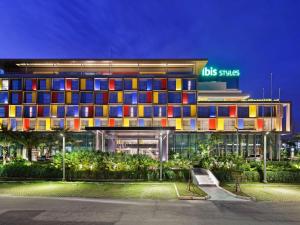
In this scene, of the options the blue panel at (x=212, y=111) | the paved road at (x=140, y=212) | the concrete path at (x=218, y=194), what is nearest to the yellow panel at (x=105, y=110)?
the blue panel at (x=212, y=111)

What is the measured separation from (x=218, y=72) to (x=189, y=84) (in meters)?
21.9

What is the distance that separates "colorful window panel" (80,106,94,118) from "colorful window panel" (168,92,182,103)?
56.2 feet

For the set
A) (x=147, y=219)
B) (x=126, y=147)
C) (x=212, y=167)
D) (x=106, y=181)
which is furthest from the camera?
(x=126, y=147)

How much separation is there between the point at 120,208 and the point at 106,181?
52.8 ft

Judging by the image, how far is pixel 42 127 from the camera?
89312 mm

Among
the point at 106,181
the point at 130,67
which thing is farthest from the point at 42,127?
the point at 106,181

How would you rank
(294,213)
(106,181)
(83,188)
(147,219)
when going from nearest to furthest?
(147,219) < (294,213) < (83,188) < (106,181)

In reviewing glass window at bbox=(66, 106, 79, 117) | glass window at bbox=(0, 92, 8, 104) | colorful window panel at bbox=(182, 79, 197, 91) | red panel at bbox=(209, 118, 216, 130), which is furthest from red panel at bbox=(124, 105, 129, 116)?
glass window at bbox=(0, 92, 8, 104)

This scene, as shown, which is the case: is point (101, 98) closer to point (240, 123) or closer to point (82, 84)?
point (82, 84)

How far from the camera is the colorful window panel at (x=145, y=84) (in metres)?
90.0

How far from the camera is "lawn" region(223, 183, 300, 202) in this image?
27188mm

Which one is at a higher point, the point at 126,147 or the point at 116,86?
the point at 116,86

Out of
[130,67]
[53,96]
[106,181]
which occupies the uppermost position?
[130,67]

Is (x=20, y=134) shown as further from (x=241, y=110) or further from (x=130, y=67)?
(x=241, y=110)
